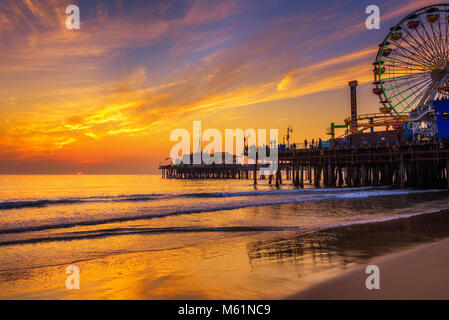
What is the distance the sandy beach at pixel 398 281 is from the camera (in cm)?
418

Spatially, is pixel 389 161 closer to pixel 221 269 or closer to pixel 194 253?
pixel 194 253

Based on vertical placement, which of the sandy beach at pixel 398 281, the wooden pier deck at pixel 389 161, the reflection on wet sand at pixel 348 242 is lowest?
the reflection on wet sand at pixel 348 242

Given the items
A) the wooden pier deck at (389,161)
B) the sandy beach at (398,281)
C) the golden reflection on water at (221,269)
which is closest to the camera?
the sandy beach at (398,281)

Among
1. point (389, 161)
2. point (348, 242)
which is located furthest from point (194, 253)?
point (389, 161)

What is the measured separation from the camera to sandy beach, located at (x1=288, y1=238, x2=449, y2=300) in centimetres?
418

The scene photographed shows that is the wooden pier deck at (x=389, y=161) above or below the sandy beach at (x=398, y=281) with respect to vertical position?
above

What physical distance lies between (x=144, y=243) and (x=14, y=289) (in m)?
4.07

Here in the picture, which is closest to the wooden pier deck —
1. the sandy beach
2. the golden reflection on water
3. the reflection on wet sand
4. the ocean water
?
the ocean water

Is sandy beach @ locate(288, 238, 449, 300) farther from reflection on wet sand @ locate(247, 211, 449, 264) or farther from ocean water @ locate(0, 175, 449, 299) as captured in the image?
reflection on wet sand @ locate(247, 211, 449, 264)

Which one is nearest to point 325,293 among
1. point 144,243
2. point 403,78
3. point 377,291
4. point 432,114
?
point 377,291

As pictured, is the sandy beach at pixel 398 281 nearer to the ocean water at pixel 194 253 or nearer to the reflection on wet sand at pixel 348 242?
the ocean water at pixel 194 253

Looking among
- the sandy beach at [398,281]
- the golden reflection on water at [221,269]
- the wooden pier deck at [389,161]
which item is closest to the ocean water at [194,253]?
the golden reflection on water at [221,269]

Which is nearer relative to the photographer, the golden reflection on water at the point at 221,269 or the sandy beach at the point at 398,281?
the sandy beach at the point at 398,281

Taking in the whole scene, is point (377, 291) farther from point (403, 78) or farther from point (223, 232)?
point (403, 78)
